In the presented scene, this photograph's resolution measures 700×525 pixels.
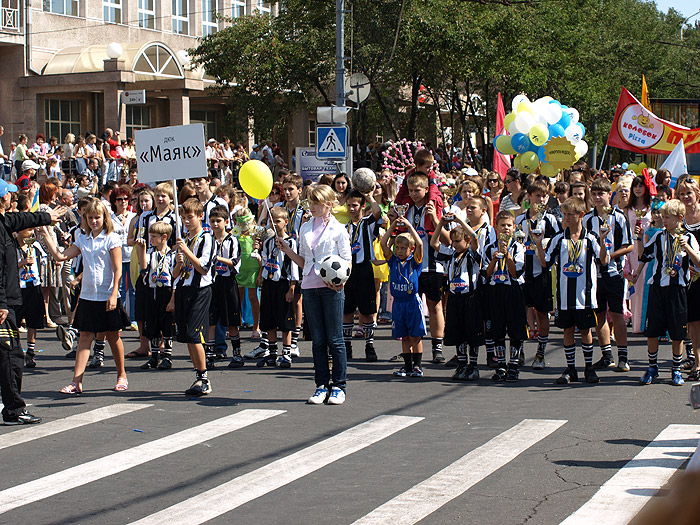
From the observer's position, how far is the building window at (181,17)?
43438mm

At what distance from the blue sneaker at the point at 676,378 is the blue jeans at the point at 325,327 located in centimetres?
319

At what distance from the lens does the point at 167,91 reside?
123 feet

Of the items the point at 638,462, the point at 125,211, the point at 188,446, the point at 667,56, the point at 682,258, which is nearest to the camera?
the point at 638,462

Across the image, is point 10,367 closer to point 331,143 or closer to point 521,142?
point 331,143

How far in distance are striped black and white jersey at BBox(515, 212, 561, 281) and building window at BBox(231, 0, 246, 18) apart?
37.0 metres

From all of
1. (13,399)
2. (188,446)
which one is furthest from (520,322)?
(13,399)

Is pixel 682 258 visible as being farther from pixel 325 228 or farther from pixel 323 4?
pixel 323 4

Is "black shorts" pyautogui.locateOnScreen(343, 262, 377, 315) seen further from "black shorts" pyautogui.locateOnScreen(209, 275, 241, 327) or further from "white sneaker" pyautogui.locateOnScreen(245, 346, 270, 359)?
"black shorts" pyautogui.locateOnScreen(209, 275, 241, 327)

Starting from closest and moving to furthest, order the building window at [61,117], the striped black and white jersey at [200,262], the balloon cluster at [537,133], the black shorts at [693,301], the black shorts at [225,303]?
the striped black and white jersey at [200,262]
the black shorts at [693,301]
the black shorts at [225,303]
the balloon cluster at [537,133]
the building window at [61,117]

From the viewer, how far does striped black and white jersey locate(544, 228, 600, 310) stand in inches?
378

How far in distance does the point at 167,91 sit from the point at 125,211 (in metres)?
25.5

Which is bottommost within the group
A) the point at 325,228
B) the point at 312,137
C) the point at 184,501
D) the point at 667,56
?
the point at 184,501

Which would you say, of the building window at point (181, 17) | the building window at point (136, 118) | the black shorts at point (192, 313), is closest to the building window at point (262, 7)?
the building window at point (181, 17)

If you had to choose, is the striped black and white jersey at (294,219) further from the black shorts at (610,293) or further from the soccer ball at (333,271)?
the black shorts at (610,293)
